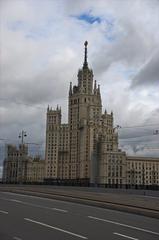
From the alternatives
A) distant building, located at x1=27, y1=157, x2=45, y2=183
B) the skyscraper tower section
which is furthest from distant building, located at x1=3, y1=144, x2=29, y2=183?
the skyscraper tower section

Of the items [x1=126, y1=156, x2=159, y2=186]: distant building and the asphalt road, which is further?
[x1=126, y1=156, x2=159, y2=186]: distant building

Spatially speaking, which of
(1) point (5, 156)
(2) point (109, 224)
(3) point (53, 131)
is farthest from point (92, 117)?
(2) point (109, 224)

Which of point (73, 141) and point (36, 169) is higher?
point (73, 141)

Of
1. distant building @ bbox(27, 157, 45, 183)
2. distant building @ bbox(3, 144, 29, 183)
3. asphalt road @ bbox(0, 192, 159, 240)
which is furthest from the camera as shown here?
distant building @ bbox(27, 157, 45, 183)

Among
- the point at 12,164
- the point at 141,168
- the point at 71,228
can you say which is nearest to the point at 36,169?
the point at 12,164

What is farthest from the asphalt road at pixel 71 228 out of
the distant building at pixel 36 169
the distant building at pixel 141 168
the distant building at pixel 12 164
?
the distant building at pixel 36 169

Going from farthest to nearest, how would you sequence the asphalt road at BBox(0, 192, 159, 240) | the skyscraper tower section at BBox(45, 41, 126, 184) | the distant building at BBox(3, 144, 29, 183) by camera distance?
the skyscraper tower section at BBox(45, 41, 126, 184)
the distant building at BBox(3, 144, 29, 183)
the asphalt road at BBox(0, 192, 159, 240)

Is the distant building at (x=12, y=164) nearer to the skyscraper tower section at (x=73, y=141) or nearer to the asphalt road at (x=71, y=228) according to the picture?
the skyscraper tower section at (x=73, y=141)

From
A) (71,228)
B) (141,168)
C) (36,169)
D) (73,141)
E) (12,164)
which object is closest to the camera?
(71,228)

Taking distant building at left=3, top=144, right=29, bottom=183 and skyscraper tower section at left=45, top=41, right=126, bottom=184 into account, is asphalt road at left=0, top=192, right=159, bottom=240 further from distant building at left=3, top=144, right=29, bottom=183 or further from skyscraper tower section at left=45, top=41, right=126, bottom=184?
skyscraper tower section at left=45, top=41, right=126, bottom=184

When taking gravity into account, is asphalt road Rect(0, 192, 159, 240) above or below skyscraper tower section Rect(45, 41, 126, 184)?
below

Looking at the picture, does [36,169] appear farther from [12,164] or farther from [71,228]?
[71,228]

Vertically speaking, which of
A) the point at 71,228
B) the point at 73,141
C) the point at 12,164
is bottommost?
the point at 71,228

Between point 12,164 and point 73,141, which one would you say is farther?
point 73,141
